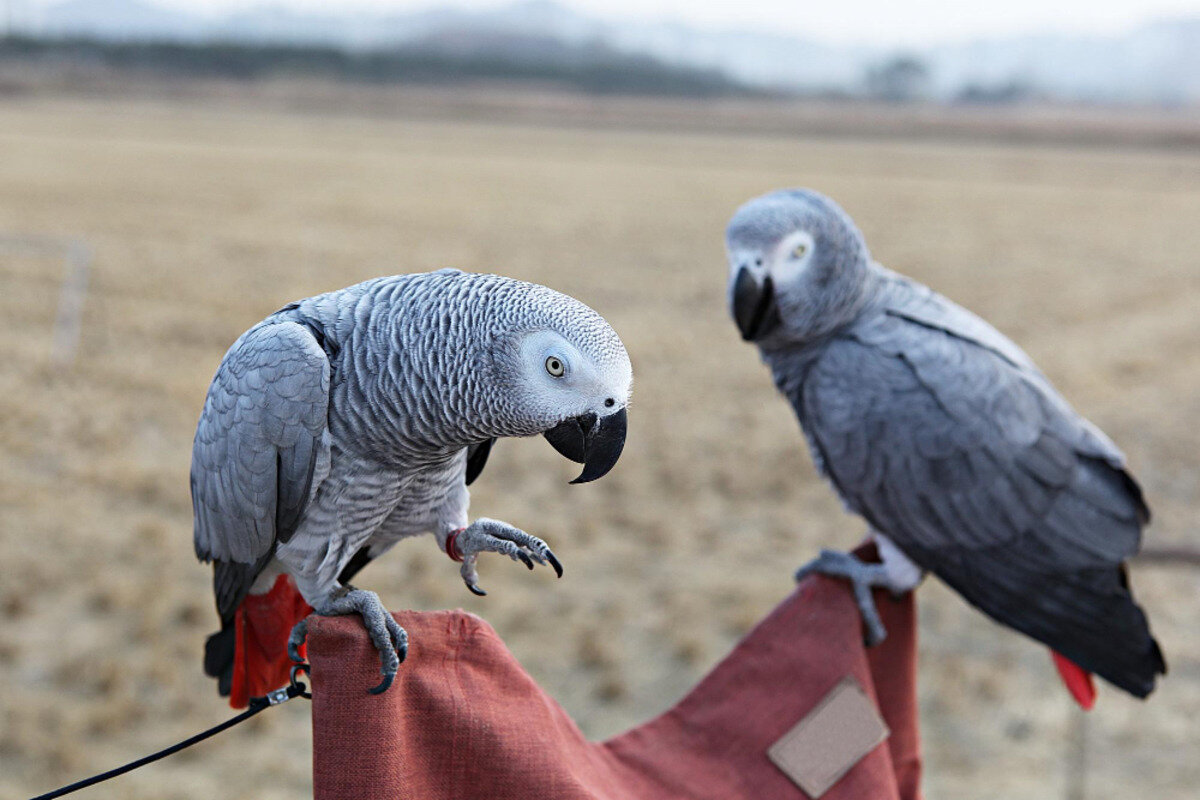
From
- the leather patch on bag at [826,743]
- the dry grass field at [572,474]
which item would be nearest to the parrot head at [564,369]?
the leather patch on bag at [826,743]

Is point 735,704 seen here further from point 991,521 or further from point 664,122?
point 664,122

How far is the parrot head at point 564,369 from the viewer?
3.02ft

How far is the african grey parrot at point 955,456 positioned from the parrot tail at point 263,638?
869mm

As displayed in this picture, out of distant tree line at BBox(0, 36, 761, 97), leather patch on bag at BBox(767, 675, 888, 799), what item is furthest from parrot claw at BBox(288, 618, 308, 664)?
distant tree line at BBox(0, 36, 761, 97)

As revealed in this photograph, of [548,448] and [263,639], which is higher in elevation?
[263,639]

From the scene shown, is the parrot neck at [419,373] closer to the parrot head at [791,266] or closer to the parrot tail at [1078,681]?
the parrot head at [791,266]

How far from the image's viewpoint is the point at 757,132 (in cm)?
3325

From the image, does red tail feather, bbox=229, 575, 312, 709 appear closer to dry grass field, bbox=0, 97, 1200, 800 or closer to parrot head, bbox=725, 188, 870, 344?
parrot head, bbox=725, 188, 870, 344

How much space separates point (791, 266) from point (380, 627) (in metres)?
0.98

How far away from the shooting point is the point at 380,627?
95cm

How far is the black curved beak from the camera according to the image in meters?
0.96

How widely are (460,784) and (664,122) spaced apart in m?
37.6

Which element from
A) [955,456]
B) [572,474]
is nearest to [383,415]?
[955,456]

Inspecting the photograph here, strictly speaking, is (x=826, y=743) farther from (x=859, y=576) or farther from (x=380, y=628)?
(x=380, y=628)
